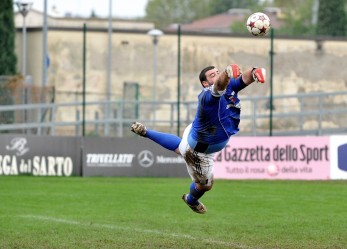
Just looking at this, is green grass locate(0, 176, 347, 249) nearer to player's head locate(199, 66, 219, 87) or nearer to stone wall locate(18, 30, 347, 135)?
player's head locate(199, 66, 219, 87)

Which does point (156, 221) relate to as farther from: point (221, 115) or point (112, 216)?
point (221, 115)

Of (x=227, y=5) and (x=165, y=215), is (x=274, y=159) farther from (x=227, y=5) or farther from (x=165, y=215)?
(x=227, y=5)

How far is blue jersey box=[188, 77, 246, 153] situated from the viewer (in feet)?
46.9

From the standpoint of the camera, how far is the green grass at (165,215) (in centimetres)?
1504

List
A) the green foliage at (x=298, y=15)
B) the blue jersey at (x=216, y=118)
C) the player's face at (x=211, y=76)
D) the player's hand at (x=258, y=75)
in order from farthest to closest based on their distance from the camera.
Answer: the green foliage at (x=298, y=15)
the player's face at (x=211, y=76)
the blue jersey at (x=216, y=118)
the player's hand at (x=258, y=75)

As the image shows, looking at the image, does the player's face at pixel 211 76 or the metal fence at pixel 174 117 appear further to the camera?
the metal fence at pixel 174 117

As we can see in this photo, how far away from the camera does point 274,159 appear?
2819 centimetres

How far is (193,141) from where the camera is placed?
49.5ft

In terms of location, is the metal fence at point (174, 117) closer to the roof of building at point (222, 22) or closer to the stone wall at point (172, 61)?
the stone wall at point (172, 61)

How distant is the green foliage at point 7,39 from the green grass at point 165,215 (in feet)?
43.5

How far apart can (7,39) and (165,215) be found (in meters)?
22.9

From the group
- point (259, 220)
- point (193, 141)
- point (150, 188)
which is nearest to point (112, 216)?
point (259, 220)

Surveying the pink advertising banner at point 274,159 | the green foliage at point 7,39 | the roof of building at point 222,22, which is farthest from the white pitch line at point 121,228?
the roof of building at point 222,22

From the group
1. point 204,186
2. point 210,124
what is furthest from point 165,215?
point 210,124
